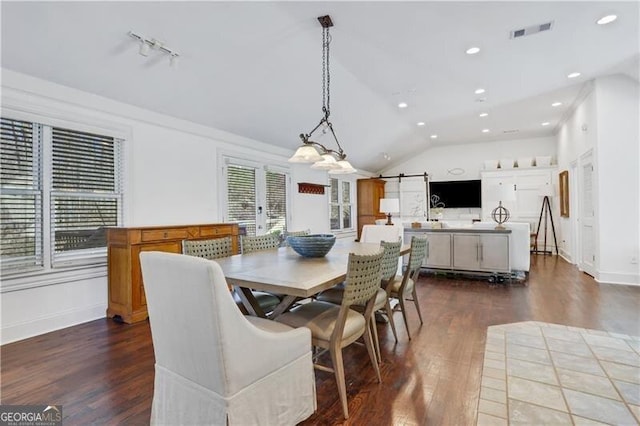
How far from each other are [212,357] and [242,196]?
426cm

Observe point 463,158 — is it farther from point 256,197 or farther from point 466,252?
point 256,197

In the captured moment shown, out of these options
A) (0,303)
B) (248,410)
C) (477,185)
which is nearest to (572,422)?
(248,410)

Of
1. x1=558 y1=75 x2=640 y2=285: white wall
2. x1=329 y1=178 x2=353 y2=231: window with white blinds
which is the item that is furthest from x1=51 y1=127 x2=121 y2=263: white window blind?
x1=558 y1=75 x2=640 y2=285: white wall

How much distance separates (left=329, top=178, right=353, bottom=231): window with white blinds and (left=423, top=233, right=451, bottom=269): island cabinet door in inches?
126

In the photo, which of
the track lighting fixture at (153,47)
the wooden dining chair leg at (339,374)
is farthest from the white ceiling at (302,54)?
the wooden dining chair leg at (339,374)

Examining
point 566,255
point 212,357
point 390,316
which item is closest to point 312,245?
point 390,316

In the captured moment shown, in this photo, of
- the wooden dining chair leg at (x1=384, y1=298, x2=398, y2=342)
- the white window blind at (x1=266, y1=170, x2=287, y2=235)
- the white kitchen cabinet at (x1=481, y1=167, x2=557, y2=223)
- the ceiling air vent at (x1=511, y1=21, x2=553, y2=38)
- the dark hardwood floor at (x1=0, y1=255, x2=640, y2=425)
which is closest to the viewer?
Answer: the dark hardwood floor at (x1=0, y1=255, x2=640, y2=425)

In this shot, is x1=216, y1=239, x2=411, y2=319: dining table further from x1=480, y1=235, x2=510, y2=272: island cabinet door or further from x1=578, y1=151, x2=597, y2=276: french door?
x1=578, y1=151, x2=597, y2=276: french door

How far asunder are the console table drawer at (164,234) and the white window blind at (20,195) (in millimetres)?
901

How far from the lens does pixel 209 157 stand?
15.7ft

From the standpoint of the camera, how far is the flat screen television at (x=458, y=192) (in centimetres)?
919

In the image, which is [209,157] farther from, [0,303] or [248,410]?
[248,410]

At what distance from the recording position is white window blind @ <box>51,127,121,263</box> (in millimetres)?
3182

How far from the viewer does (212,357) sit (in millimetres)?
1321
